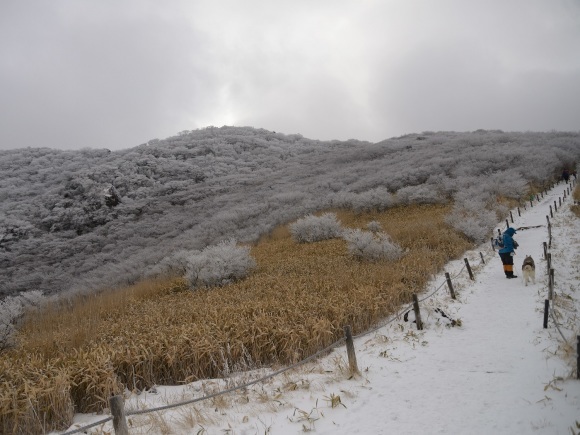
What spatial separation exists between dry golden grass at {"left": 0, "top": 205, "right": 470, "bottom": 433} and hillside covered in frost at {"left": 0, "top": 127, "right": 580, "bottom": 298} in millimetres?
8207

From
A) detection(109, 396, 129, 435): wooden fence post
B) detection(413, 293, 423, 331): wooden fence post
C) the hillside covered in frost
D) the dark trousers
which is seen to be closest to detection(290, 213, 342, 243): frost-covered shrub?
the hillside covered in frost

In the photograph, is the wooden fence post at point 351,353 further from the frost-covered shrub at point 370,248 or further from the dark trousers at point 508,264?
the frost-covered shrub at point 370,248

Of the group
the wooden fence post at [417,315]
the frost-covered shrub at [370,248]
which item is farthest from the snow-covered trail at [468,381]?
the frost-covered shrub at [370,248]

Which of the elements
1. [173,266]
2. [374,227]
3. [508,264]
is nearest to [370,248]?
[508,264]

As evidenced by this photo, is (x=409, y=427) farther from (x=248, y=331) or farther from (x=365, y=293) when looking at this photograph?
(x=365, y=293)

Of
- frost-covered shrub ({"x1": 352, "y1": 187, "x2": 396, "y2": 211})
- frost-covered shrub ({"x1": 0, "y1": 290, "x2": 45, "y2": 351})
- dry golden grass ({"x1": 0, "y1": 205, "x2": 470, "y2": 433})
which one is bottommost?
dry golden grass ({"x1": 0, "y1": 205, "x2": 470, "y2": 433})

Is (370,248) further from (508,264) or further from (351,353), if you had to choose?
(351,353)

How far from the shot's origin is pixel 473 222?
20.2m

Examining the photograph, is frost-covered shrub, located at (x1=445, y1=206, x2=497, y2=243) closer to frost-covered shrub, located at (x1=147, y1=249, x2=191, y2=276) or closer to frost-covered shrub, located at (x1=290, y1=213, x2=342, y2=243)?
frost-covered shrub, located at (x1=290, y1=213, x2=342, y2=243)

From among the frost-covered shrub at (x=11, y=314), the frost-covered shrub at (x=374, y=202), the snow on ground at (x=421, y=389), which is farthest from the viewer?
the frost-covered shrub at (x=374, y=202)

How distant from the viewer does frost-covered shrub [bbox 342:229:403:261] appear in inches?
622

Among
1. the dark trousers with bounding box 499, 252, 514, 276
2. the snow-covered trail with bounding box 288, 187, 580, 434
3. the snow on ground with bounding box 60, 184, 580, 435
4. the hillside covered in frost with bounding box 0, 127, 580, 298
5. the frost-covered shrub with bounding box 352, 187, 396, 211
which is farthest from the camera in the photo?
the frost-covered shrub with bounding box 352, 187, 396, 211

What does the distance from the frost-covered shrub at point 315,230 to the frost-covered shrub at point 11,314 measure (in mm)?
13928

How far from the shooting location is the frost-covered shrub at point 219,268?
598 inches
